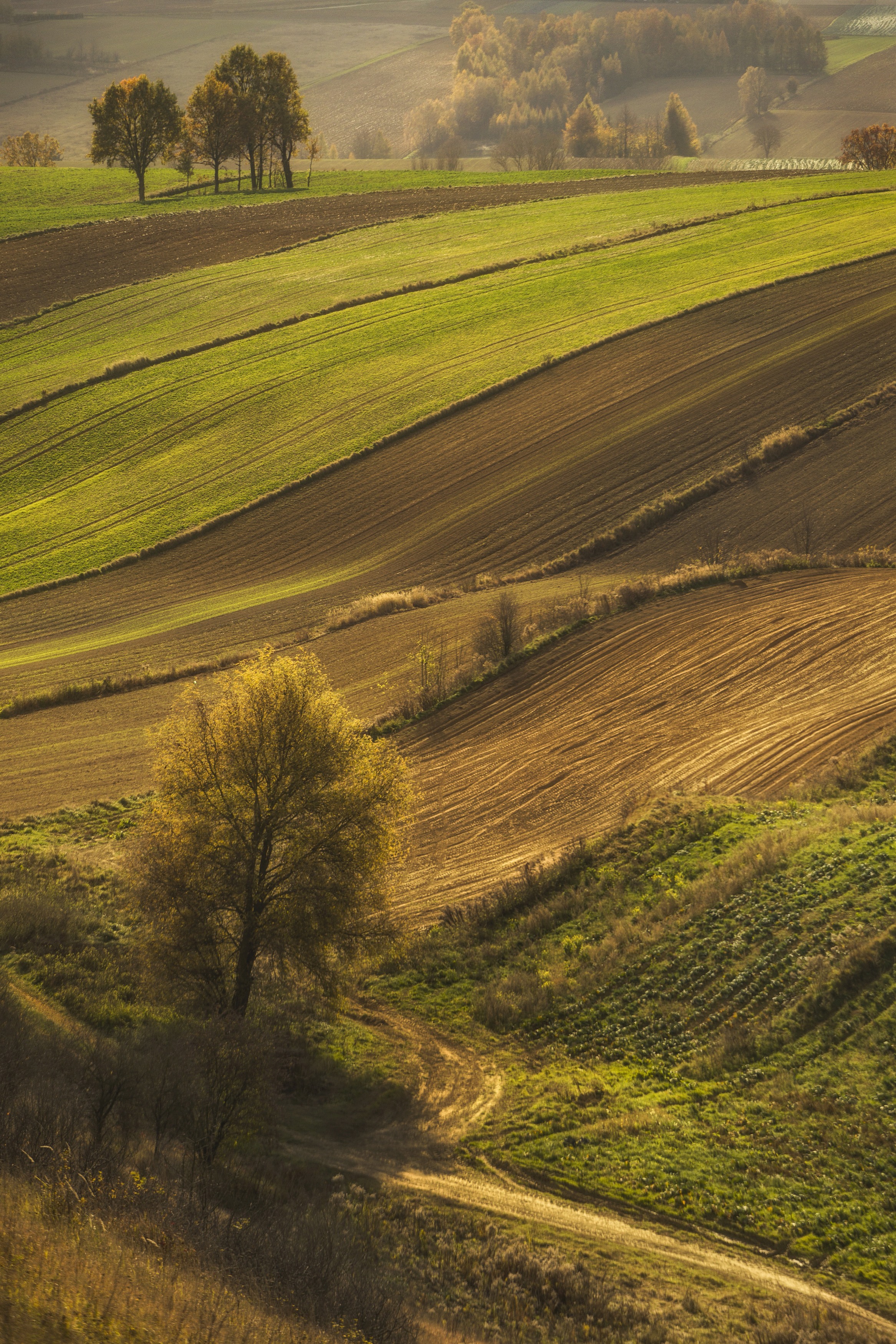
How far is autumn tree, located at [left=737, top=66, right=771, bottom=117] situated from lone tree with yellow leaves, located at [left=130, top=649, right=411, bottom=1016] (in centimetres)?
20128

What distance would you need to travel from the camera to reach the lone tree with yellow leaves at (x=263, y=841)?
1869 centimetres

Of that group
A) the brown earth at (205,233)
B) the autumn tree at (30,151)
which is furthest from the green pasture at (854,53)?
the autumn tree at (30,151)

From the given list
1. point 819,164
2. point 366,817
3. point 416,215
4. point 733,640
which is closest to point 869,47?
point 819,164

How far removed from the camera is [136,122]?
94250 mm

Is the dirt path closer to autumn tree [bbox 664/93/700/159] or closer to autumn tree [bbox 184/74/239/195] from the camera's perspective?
autumn tree [bbox 184/74/239/195]

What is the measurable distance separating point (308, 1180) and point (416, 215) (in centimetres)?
8903

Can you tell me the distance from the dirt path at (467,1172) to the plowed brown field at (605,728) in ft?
17.5

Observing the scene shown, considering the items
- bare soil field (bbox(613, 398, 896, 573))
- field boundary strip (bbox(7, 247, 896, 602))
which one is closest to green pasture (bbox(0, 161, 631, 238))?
field boundary strip (bbox(7, 247, 896, 602))

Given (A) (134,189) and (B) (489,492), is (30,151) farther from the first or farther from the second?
(B) (489,492)

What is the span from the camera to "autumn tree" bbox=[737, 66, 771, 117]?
593 ft

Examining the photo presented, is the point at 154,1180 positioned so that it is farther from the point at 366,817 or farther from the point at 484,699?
the point at 484,699

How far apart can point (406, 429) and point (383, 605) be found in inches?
645

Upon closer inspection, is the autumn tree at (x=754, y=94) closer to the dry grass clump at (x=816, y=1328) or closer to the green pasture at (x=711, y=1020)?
the green pasture at (x=711, y=1020)

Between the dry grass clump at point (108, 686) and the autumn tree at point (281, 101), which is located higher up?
the autumn tree at point (281, 101)
